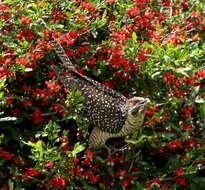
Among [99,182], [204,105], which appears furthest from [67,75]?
[204,105]

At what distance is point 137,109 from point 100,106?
34 cm

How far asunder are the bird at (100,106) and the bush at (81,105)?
2.7 inches

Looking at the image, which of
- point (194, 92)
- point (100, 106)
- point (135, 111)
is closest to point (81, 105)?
point (100, 106)

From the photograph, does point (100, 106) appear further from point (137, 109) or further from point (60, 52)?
point (60, 52)

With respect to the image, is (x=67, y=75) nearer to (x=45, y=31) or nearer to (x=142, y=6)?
(x=45, y=31)

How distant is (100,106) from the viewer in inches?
107

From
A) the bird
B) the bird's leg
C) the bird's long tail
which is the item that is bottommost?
the bird's leg

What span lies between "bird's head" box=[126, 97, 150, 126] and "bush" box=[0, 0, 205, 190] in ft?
0.39

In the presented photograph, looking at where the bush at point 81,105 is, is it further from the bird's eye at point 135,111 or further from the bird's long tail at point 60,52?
the bird's eye at point 135,111

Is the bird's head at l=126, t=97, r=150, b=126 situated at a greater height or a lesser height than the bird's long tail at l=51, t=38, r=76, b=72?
lesser

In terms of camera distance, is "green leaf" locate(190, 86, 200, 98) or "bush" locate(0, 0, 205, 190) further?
"green leaf" locate(190, 86, 200, 98)

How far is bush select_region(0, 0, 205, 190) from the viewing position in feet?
8.24

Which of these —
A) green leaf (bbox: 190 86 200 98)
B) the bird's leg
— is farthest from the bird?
green leaf (bbox: 190 86 200 98)

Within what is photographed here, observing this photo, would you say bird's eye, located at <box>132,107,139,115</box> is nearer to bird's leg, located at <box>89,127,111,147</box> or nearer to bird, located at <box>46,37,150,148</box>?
bird, located at <box>46,37,150,148</box>
